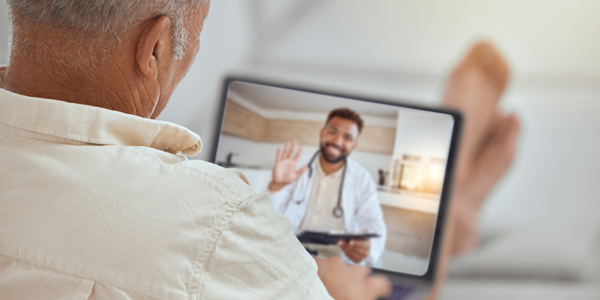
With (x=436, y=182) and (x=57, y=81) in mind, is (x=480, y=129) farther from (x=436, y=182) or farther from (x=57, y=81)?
(x=57, y=81)

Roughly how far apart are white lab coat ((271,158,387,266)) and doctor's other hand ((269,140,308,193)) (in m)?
0.01

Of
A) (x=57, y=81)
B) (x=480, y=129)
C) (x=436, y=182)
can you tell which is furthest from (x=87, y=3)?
(x=480, y=129)

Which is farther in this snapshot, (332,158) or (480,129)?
(480,129)

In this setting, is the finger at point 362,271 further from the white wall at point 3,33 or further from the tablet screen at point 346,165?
the white wall at point 3,33

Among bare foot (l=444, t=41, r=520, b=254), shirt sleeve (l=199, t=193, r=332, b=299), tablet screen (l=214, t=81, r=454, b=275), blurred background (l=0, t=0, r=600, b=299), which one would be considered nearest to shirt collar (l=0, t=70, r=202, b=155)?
shirt sleeve (l=199, t=193, r=332, b=299)

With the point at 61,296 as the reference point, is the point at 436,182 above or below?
above

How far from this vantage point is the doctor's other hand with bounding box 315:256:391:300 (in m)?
0.80

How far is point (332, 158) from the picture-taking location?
0.83 m

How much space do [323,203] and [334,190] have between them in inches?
1.4

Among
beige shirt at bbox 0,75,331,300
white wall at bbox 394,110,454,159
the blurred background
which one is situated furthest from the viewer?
the blurred background

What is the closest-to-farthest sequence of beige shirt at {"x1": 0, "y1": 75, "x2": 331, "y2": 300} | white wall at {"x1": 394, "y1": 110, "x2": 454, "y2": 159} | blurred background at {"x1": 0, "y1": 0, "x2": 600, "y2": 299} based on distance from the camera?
beige shirt at {"x1": 0, "y1": 75, "x2": 331, "y2": 300}, white wall at {"x1": 394, "y1": 110, "x2": 454, "y2": 159}, blurred background at {"x1": 0, "y1": 0, "x2": 600, "y2": 299}

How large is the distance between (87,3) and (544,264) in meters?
1.03

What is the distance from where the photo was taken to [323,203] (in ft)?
2.71

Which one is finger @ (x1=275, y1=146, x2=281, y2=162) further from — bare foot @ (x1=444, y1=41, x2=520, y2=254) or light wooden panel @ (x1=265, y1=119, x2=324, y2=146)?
bare foot @ (x1=444, y1=41, x2=520, y2=254)
